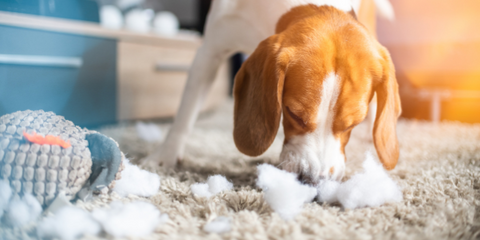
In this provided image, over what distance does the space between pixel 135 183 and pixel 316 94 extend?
502mm

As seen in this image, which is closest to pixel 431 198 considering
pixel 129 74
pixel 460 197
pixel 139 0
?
pixel 460 197

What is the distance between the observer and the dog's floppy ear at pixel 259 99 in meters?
0.89

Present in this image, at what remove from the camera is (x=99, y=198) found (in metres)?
0.78

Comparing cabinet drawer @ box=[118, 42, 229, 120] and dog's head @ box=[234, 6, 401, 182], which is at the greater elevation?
dog's head @ box=[234, 6, 401, 182]

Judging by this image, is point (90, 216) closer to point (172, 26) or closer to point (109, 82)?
point (109, 82)

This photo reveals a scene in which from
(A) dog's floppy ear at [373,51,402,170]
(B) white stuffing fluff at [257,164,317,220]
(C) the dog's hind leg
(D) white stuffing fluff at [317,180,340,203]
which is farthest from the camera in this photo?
(C) the dog's hind leg

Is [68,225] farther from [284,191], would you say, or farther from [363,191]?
[363,191]

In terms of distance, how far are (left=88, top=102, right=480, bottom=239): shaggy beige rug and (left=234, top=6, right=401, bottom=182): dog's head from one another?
122 millimetres

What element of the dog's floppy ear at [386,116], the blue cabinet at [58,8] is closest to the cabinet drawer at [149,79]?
the blue cabinet at [58,8]

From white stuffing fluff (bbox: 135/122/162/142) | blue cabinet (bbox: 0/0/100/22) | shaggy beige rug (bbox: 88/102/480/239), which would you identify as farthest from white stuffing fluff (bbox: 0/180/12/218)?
A: blue cabinet (bbox: 0/0/100/22)

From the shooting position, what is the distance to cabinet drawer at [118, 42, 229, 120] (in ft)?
7.08

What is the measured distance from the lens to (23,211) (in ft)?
2.18

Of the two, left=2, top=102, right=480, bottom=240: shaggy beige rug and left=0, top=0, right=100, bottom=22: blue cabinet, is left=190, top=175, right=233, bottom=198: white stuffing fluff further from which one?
left=0, top=0, right=100, bottom=22: blue cabinet

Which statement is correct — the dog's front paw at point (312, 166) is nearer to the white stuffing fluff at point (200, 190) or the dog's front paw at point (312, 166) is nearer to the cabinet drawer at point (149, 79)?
the white stuffing fluff at point (200, 190)
